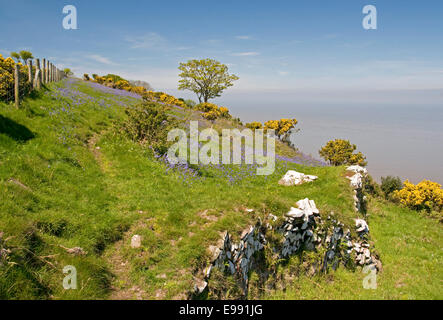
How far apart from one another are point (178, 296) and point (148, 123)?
1251cm

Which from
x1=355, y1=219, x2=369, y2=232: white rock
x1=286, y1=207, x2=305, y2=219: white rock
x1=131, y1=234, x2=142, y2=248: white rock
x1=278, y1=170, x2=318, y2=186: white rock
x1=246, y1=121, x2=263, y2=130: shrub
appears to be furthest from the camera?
x1=246, y1=121, x2=263, y2=130: shrub

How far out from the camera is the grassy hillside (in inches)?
256

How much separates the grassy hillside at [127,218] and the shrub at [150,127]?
83cm

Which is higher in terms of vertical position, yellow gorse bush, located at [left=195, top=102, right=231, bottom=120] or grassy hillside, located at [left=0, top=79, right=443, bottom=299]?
yellow gorse bush, located at [left=195, top=102, right=231, bottom=120]

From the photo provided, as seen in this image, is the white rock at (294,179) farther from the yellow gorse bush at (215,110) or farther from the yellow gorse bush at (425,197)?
the yellow gorse bush at (215,110)

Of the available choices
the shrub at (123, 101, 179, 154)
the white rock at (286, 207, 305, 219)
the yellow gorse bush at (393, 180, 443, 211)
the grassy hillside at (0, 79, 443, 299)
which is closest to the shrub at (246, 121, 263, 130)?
the yellow gorse bush at (393, 180, 443, 211)

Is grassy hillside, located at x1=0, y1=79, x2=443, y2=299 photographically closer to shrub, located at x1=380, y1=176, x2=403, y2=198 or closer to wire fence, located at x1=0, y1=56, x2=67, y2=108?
wire fence, located at x1=0, y1=56, x2=67, y2=108

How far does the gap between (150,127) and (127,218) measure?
8.90 metres

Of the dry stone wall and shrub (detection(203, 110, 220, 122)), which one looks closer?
the dry stone wall

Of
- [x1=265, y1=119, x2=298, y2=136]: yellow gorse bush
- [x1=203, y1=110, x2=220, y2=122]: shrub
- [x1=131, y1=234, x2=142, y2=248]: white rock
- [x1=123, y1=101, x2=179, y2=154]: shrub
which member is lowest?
[x1=131, y1=234, x2=142, y2=248]: white rock

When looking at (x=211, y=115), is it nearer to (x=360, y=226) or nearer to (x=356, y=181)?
(x=356, y=181)

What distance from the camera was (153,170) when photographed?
1370 centimetres

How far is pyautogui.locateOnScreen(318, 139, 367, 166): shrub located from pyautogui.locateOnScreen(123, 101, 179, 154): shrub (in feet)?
87.4

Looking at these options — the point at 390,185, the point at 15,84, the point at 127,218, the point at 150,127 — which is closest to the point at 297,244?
the point at 127,218
